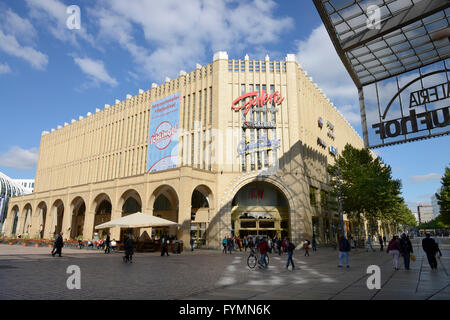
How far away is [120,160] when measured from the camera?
48312 millimetres

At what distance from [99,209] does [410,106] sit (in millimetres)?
52690

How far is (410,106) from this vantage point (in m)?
7.75

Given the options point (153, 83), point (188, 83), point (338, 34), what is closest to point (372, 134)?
point (338, 34)

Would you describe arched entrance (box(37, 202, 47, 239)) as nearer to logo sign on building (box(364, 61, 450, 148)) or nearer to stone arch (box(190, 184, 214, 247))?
stone arch (box(190, 184, 214, 247))

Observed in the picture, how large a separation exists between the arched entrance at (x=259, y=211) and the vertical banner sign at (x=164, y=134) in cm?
1012

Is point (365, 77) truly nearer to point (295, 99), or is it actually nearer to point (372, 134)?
point (372, 134)

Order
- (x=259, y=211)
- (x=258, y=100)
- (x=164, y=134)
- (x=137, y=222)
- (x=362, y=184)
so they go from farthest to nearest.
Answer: (x=164, y=134)
(x=258, y=100)
(x=259, y=211)
(x=362, y=184)
(x=137, y=222)

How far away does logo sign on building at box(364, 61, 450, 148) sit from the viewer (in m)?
7.18

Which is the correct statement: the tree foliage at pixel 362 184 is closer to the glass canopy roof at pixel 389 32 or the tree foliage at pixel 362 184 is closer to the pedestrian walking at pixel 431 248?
the pedestrian walking at pixel 431 248

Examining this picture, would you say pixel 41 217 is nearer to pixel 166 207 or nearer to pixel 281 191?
pixel 166 207

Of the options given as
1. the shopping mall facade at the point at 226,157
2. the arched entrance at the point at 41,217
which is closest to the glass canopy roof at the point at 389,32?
the shopping mall facade at the point at 226,157

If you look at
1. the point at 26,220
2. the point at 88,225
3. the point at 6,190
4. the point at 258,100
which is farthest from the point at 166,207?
the point at 6,190

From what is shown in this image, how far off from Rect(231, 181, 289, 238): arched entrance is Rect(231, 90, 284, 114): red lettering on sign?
381 inches
